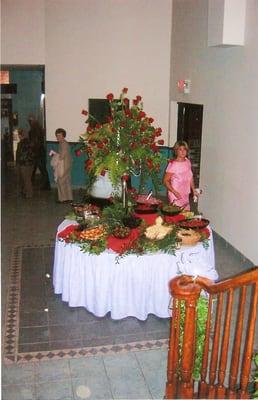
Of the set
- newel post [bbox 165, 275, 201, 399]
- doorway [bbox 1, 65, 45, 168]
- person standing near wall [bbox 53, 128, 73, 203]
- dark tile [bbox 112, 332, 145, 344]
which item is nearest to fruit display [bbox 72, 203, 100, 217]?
dark tile [bbox 112, 332, 145, 344]

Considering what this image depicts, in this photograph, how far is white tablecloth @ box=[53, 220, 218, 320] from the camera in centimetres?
473

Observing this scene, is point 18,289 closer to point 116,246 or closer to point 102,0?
point 116,246

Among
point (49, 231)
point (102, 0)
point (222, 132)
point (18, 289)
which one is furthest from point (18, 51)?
point (18, 289)

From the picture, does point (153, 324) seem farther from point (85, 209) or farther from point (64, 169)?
point (64, 169)

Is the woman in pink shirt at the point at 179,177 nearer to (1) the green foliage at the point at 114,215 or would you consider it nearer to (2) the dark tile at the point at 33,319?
(1) the green foliage at the point at 114,215

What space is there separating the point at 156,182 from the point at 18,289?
2166mm

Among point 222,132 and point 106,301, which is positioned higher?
point 222,132

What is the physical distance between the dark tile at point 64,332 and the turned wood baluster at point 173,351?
64.3 inches

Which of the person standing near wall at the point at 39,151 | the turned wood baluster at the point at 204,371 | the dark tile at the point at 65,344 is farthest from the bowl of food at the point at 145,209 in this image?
the person standing near wall at the point at 39,151

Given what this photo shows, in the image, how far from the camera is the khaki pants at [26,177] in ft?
33.4

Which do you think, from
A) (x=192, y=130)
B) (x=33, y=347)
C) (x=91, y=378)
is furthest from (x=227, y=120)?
(x=91, y=378)

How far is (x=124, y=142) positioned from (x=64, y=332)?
1.98 m

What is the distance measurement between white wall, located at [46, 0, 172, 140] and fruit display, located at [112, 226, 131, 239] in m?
6.41

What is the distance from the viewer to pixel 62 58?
34.5 feet
